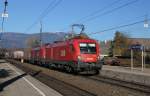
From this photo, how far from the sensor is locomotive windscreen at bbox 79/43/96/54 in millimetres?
32688

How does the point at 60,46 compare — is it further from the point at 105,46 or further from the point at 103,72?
the point at 105,46

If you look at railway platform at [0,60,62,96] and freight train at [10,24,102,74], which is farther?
freight train at [10,24,102,74]

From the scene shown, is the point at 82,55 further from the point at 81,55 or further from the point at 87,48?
the point at 87,48

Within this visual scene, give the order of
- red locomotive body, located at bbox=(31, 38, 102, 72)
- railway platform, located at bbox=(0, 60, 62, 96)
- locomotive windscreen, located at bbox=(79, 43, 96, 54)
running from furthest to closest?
1. locomotive windscreen, located at bbox=(79, 43, 96, 54)
2. red locomotive body, located at bbox=(31, 38, 102, 72)
3. railway platform, located at bbox=(0, 60, 62, 96)

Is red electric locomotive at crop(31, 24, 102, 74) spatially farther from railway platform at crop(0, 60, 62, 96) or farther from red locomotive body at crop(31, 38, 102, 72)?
railway platform at crop(0, 60, 62, 96)

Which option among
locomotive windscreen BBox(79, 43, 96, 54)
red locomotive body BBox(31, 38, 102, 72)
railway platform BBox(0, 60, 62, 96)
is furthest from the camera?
locomotive windscreen BBox(79, 43, 96, 54)

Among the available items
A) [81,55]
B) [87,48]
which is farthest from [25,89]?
[87,48]

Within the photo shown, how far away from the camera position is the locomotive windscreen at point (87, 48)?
32.7 m

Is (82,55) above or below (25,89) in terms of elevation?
above

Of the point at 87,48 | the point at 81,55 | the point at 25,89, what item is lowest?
the point at 25,89

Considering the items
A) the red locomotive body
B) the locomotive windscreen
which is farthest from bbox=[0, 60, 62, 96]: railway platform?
the locomotive windscreen

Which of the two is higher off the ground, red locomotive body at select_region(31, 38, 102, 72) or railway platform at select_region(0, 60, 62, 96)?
red locomotive body at select_region(31, 38, 102, 72)

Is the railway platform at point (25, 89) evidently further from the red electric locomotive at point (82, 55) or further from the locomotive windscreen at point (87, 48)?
the locomotive windscreen at point (87, 48)

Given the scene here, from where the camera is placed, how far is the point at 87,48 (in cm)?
3303
